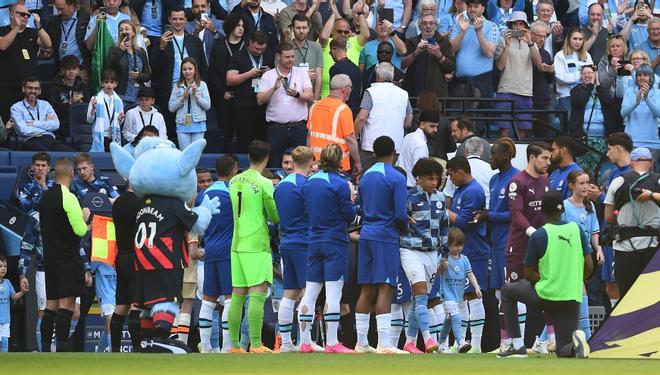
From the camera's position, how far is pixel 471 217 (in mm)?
18031

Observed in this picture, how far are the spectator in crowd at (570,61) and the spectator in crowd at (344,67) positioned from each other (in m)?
3.66

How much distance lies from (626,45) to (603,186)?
18.3 feet

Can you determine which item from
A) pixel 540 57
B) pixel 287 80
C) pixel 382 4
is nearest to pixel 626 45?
pixel 540 57

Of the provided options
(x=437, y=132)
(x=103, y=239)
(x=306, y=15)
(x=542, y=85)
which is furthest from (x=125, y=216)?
(x=542, y=85)

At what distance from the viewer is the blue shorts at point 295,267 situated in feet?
55.7

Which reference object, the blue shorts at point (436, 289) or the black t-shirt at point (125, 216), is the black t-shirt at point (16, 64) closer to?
the black t-shirt at point (125, 216)

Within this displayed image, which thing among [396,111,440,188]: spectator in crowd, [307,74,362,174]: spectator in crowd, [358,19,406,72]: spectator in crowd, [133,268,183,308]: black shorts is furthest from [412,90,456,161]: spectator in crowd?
[133,268,183,308]: black shorts

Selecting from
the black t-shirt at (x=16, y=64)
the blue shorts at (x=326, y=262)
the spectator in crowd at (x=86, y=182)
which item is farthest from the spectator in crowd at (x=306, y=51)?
the blue shorts at (x=326, y=262)

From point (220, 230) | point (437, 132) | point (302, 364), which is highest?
point (437, 132)

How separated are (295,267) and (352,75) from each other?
19.6ft

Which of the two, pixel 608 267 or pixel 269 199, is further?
pixel 608 267

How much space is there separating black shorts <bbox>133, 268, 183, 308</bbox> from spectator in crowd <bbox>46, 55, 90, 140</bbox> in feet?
26.2

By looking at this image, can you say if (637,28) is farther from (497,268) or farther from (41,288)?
(41,288)

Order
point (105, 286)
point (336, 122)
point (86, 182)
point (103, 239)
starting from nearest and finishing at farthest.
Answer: point (103, 239)
point (105, 286)
point (86, 182)
point (336, 122)
